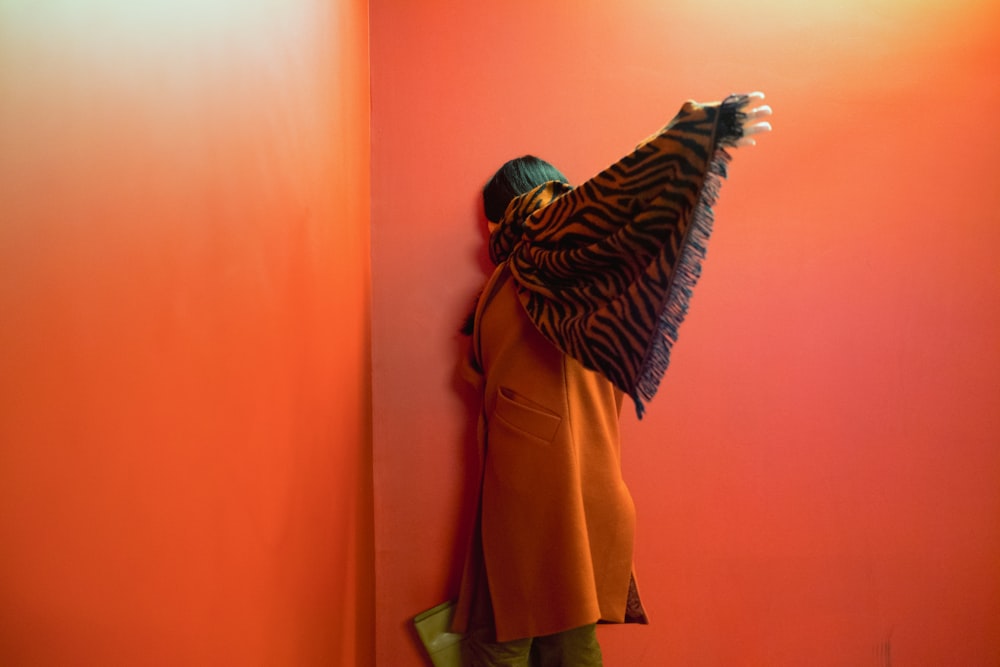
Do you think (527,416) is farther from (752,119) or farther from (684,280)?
(752,119)

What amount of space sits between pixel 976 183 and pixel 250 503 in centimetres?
151

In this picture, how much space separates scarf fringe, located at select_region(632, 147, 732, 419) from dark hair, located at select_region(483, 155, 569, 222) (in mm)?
546

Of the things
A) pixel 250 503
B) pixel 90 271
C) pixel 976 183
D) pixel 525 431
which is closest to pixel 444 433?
pixel 525 431

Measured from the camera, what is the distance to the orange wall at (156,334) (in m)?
0.24

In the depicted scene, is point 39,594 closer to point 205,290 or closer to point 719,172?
point 205,290

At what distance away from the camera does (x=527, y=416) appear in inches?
39.5

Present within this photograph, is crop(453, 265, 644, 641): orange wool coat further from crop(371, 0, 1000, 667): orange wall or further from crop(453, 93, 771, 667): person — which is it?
crop(371, 0, 1000, 667): orange wall

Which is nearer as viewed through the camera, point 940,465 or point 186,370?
point 186,370

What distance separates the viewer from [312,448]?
2.43ft

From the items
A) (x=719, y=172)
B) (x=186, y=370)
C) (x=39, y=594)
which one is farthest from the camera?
(x=719, y=172)

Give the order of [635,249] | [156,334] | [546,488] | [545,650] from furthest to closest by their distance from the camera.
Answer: [545,650] → [546,488] → [635,249] → [156,334]

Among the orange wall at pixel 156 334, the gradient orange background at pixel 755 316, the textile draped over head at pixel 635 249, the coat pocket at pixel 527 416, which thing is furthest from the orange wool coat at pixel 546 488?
the orange wall at pixel 156 334

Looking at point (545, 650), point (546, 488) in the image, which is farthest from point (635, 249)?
point (545, 650)

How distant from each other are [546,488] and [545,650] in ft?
1.23
